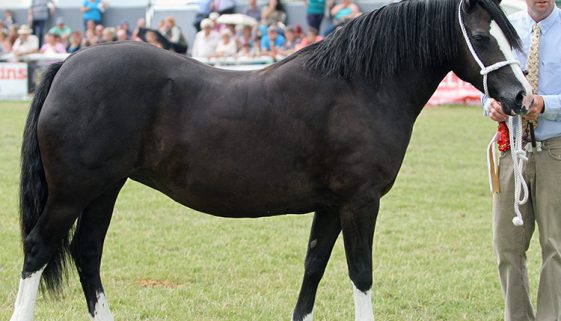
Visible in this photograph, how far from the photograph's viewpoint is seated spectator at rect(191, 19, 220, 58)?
20.5 m

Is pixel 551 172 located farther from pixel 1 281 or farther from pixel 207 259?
pixel 1 281

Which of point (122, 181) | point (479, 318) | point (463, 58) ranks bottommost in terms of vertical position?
point (479, 318)

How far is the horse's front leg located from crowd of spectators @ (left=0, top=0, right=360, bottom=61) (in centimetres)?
1348

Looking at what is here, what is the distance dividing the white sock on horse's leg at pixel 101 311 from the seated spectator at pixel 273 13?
53.8ft

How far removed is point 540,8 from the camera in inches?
192

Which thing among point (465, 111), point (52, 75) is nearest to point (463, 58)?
point (52, 75)

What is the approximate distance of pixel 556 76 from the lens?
4.85m

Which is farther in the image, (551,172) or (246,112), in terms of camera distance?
(551,172)

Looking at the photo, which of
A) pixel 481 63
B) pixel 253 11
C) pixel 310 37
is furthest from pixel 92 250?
pixel 253 11

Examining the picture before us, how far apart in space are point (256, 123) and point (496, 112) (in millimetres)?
1363

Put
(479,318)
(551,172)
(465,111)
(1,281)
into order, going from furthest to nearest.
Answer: (465,111), (1,281), (479,318), (551,172)

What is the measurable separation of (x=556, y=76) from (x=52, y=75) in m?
2.85

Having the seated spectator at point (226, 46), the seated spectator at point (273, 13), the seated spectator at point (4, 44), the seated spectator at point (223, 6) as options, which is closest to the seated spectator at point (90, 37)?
the seated spectator at point (4, 44)

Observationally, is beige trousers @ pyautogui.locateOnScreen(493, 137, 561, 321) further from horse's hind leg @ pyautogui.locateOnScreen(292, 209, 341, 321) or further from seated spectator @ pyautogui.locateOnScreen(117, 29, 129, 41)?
seated spectator @ pyautogui.locateOnScreen(117, 29, 129, 41)
